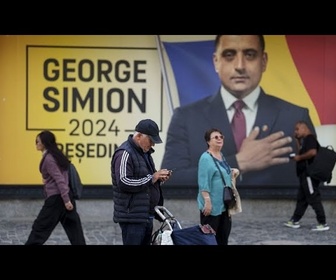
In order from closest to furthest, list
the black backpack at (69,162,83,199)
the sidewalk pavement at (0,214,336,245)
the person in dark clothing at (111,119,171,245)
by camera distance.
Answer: the person in dark clothing at (111,119,171,245) → the black backpack at (69,162,83,199) → the sidewalk pavement at (0,214,336,245)

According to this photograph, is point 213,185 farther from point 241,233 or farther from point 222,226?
point 241,233

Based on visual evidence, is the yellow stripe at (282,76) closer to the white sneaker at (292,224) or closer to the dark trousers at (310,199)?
the dark trousers at (310,199)

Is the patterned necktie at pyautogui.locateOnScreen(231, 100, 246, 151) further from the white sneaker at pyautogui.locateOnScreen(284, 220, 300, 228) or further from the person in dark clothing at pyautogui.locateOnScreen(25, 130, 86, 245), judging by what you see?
the person in dark clothing at pyautogui.locateOnScreen(25, 130, 86, 245)

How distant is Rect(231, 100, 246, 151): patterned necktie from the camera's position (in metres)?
11.6

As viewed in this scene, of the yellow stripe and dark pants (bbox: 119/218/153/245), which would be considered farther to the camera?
the yellow stripe

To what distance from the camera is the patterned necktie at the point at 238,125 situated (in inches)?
457

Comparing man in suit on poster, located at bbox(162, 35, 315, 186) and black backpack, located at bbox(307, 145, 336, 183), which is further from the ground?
man in suit on poster, located at bbox(162, 35, 315, 186)

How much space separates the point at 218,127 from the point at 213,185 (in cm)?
362

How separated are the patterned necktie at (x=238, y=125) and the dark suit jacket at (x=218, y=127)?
76mm

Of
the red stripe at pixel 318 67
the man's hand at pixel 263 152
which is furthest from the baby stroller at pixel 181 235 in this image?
the red stripe at pixel 318 67

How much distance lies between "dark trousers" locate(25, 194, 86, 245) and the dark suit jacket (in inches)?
119

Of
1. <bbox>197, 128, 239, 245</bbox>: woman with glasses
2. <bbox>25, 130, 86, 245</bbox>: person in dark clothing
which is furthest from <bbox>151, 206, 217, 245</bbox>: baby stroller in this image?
<bbox>25, 130, 86, 245</bbox>: person in dark clothing
